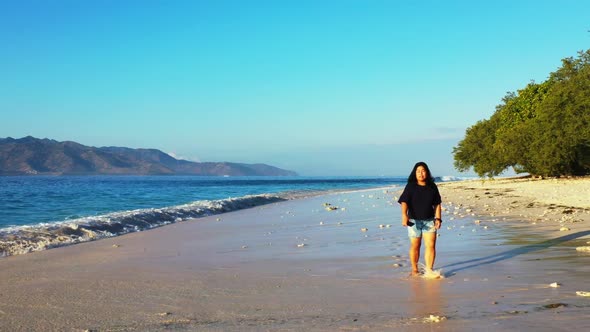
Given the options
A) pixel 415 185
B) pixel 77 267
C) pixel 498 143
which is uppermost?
pixel 498 143

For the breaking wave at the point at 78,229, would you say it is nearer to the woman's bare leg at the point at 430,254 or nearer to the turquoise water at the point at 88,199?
the turquoise water at the point at 88,199

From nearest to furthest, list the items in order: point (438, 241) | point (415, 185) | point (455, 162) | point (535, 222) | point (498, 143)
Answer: point (415, 185), point (438, 241), point (535, 222), point (498, 143), point (455, 162)

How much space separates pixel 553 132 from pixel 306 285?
4295 cm

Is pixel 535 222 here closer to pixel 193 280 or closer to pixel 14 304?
→ pixel 193 280

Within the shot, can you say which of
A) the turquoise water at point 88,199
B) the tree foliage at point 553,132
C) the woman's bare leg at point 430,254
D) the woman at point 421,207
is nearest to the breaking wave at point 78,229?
the turquoise water at point 88,199

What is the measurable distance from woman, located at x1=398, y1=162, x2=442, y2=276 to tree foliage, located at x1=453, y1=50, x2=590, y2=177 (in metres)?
36.8

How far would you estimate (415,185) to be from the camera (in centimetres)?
891

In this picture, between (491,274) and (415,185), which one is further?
(415,185)

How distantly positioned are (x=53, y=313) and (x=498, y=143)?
54036 millimetres

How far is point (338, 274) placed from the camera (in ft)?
27.5

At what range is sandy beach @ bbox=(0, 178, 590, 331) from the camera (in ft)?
18.0

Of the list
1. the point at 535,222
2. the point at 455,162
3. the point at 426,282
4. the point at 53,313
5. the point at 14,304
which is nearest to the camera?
the point at 53,313

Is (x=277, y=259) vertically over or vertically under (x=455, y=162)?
under

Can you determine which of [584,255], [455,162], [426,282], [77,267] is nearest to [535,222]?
[584,255]
